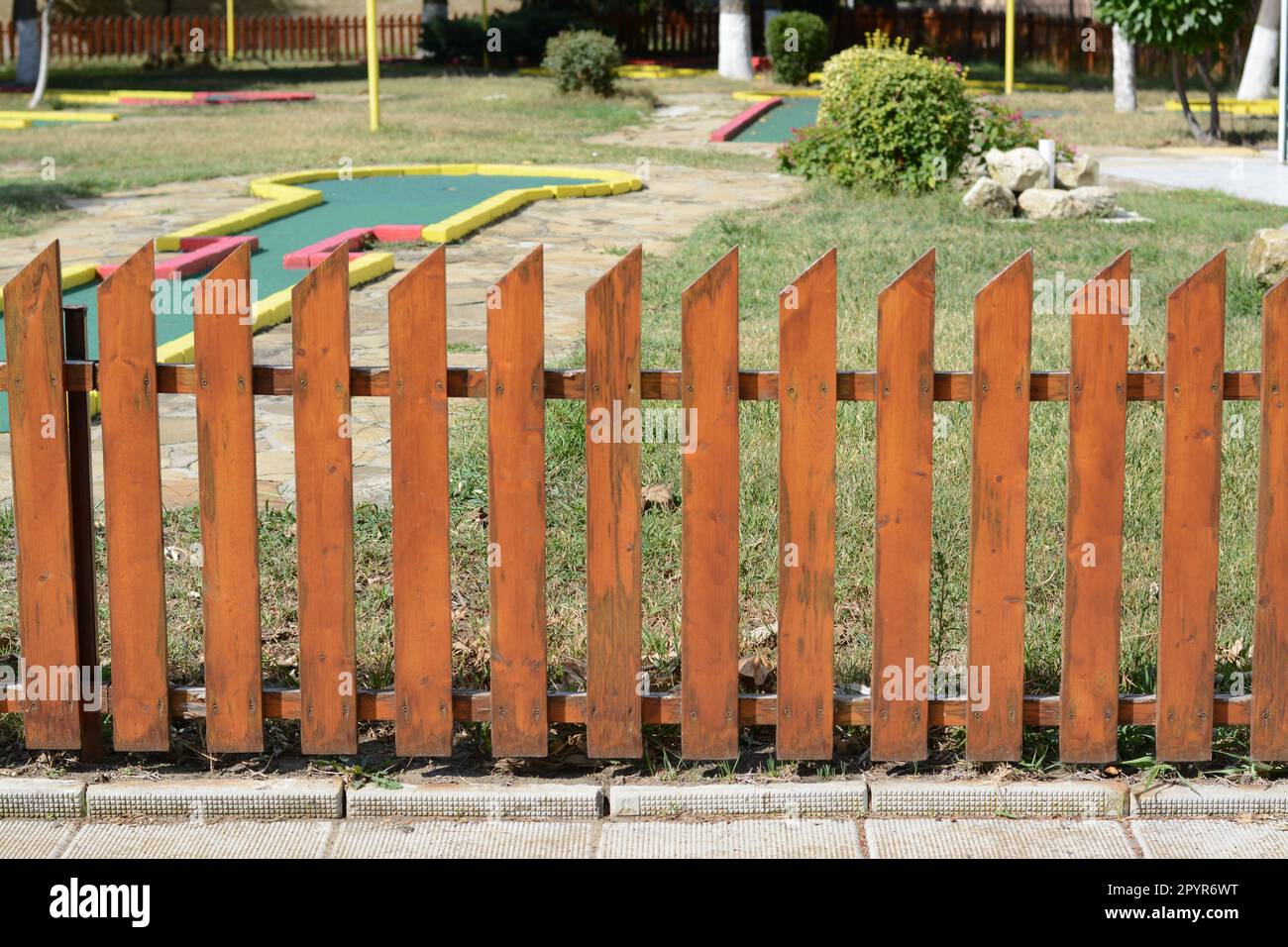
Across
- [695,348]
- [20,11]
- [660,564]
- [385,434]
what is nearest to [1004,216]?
[385,434]

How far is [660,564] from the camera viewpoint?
534 cm

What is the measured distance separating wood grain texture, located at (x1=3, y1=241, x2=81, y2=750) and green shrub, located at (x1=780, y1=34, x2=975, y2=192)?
432 inches

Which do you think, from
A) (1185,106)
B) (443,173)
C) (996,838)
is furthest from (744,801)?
(1185,106)

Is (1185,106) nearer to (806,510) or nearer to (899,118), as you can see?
(899,118)

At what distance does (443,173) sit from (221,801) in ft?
47.7

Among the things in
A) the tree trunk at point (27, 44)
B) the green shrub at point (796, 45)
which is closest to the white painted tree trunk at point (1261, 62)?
the green shrub at point (796, 45)

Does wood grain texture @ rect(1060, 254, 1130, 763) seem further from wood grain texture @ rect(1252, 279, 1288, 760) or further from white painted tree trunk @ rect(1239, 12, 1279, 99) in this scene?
white painted tree trunk @ rect(1239, 12, 1279, 99)

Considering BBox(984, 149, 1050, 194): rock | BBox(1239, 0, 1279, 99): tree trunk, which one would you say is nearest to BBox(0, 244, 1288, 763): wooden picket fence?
BBox(984, 149, 1050, 194): rock

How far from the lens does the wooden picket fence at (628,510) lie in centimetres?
380

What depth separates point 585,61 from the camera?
1058 inches

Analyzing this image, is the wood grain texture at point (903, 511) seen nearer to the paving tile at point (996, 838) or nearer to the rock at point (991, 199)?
the paving tile at point (996, 838)

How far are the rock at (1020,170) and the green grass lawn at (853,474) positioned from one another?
58 centimetres

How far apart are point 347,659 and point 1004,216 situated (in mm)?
10023

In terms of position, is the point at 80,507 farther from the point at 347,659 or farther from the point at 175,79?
the point at 175,79
